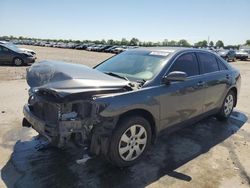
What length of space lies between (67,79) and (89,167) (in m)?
1.26

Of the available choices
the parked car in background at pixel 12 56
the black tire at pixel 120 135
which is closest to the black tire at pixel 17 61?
the parked car in background at pixel 12 56

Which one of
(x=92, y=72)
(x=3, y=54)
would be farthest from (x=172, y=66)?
(x=3, y=54)

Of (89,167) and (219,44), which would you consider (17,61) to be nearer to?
(89,167)

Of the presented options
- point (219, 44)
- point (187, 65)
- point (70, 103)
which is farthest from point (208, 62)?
point (219, 44)

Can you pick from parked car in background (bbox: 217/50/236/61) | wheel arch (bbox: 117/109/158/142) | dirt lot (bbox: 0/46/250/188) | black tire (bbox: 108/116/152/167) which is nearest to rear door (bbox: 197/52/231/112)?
dirt lot (bbox: 0/46/250/188)

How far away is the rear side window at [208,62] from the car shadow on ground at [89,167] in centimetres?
139

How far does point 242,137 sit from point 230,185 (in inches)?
80.1

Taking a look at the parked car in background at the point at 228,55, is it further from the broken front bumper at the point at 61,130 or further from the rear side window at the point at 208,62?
the broken front bumper at the point at 61,130

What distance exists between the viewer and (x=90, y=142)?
346 centimetres

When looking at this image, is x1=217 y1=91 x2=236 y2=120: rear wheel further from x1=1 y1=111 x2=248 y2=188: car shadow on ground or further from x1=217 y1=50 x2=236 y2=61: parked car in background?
x1=217 y1=50 x2=236 y2=61: parked car in background

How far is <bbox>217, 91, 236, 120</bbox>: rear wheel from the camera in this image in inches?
238

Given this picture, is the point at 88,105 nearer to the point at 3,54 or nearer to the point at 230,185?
the point at 230,185

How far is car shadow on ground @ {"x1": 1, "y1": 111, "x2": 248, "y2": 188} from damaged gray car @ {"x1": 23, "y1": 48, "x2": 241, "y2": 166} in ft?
0.77

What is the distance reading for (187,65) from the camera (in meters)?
4.83
